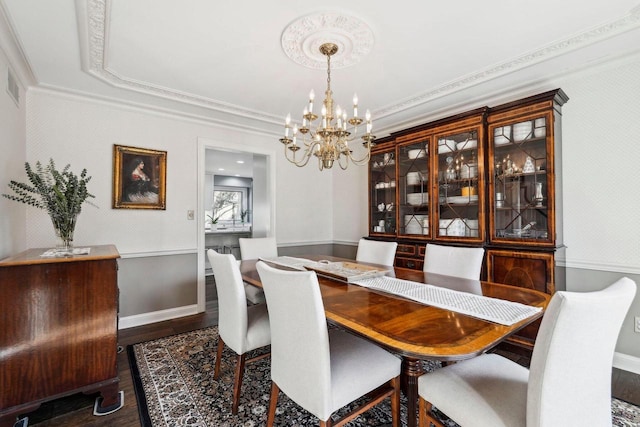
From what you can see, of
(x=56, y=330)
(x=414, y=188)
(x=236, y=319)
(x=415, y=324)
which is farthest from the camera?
(x=414, y=188)

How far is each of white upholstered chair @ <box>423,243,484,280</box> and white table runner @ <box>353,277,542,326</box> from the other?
0.57 metres

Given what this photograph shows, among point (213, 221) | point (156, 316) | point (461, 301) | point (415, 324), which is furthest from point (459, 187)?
point (213, 221)

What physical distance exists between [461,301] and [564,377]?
1.89 feet

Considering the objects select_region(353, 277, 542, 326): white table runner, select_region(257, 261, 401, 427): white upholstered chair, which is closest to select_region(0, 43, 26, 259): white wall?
select_region(257, 261, 401, 427): white upholstered chair

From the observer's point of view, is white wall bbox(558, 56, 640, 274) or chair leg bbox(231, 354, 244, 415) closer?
chair leg bbox(231, 354, 244, 415)

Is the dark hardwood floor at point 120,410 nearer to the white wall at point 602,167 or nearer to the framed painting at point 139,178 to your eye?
the white wall at point 602,167

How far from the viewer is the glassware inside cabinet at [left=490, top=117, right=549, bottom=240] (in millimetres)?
2463

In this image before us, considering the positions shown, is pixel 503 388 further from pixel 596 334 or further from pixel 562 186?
pixel 562 186

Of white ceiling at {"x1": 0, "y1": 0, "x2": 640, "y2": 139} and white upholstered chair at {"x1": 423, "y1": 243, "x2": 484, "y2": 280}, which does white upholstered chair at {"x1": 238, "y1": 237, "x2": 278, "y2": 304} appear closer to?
white ceiling at {"x1": 0, "y1": 0, "x2": 640, "y2": 139}

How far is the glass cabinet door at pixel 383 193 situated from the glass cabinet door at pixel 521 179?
113 cm

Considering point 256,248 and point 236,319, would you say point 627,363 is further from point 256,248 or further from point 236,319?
point 256,248

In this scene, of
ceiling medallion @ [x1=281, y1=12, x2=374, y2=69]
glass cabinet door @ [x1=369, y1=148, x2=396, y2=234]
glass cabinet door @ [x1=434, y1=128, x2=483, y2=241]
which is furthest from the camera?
glass cabinet door @ [x1=369, y1=148, x2=396, y2=234]

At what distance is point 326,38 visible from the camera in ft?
6.64

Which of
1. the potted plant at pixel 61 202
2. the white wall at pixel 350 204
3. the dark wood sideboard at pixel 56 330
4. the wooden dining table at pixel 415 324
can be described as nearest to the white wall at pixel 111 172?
the potted plant at pixel 61 202
